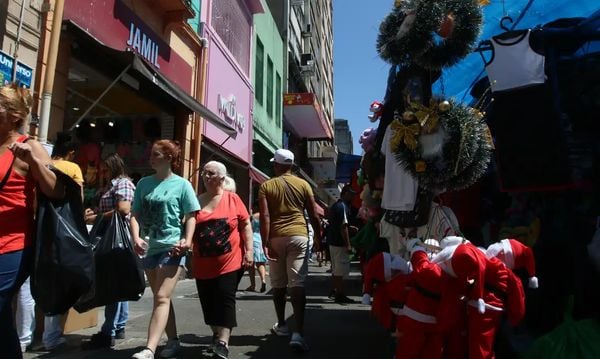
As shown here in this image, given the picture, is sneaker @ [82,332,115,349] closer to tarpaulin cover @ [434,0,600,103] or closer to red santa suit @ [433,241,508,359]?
red santa suit @ [433,241,508,359]

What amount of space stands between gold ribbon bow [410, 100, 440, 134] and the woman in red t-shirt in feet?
5.94

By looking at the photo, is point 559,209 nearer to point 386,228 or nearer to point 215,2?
point 386,228

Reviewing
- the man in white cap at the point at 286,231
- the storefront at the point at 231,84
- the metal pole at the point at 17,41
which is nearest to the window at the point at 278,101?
the storefront at the point at 231,84

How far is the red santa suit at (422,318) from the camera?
2541 millimetres

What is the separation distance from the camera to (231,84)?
47.1 ft

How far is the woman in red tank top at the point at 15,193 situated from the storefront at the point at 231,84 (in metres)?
8.99

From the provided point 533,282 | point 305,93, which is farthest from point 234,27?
point 533,282

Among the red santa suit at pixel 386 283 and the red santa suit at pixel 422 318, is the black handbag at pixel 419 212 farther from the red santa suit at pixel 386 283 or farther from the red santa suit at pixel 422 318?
the red santa suit at pixel 422 318

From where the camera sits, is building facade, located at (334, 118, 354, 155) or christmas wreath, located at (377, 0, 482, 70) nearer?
christmas wreath, located at (377, 0, 482, 70)

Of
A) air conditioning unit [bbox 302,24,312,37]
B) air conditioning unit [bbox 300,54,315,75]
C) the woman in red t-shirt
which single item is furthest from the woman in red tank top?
air conditioning unit [bbox 302,24,312,37]

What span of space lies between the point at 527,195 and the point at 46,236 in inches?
135

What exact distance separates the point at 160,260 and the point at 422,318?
2.13m

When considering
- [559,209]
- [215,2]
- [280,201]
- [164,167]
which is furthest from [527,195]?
[215,2]

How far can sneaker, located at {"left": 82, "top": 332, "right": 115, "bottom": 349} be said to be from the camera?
4.21 meters
